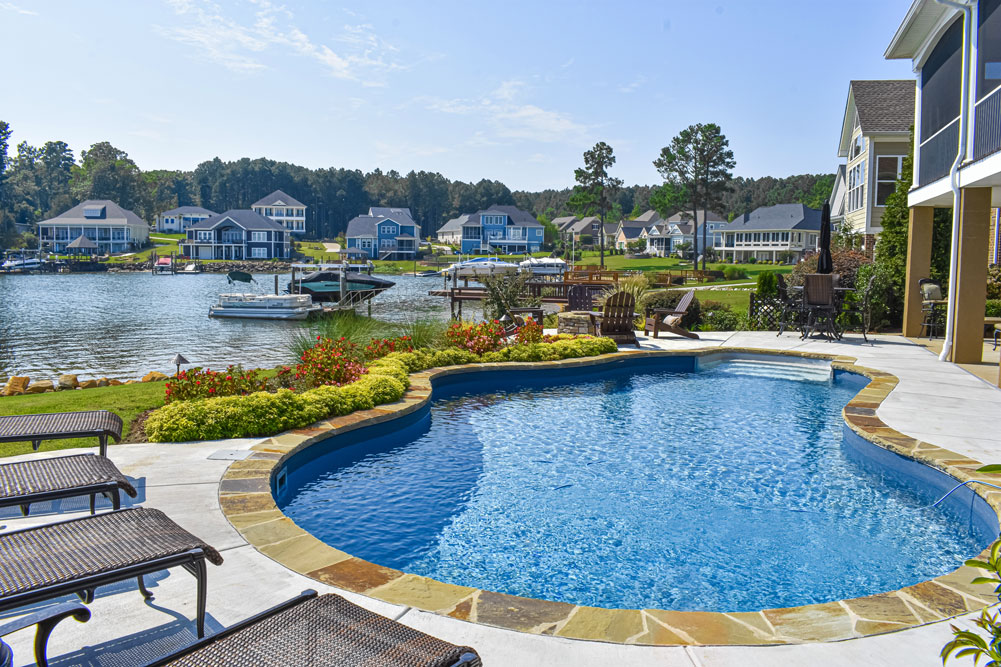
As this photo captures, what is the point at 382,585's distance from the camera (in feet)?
11.3

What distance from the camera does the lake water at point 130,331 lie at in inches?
719

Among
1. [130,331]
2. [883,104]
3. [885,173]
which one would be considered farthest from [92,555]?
[883,104]

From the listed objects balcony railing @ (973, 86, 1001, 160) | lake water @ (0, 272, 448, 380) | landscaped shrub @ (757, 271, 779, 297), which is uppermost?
balcony railing @ (973, 86, 1001, 160)

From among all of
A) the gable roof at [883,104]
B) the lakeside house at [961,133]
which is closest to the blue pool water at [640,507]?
the lakeside house at [961,133]

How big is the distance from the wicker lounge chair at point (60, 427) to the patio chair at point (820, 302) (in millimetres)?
12706

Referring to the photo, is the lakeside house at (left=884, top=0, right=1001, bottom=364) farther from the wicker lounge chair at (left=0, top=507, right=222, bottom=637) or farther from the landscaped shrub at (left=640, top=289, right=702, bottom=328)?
the wicker lounge chair at (left=0, top=507, right=222, bottom=637)

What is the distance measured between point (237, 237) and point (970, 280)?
8712 cm

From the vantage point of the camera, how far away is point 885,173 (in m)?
25.2

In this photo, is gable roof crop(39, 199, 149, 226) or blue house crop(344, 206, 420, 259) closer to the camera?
gable roof crop(39, 199, 149, 226)

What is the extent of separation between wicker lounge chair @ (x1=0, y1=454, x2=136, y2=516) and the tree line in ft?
340

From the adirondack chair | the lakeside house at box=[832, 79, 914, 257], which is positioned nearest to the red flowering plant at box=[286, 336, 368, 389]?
the adirondack chair

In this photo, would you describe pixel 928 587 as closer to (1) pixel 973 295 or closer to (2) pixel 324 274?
(1) pixel 973 295

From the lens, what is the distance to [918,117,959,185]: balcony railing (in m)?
11.3

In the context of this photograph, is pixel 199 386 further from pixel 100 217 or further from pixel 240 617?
pixel 100 217
